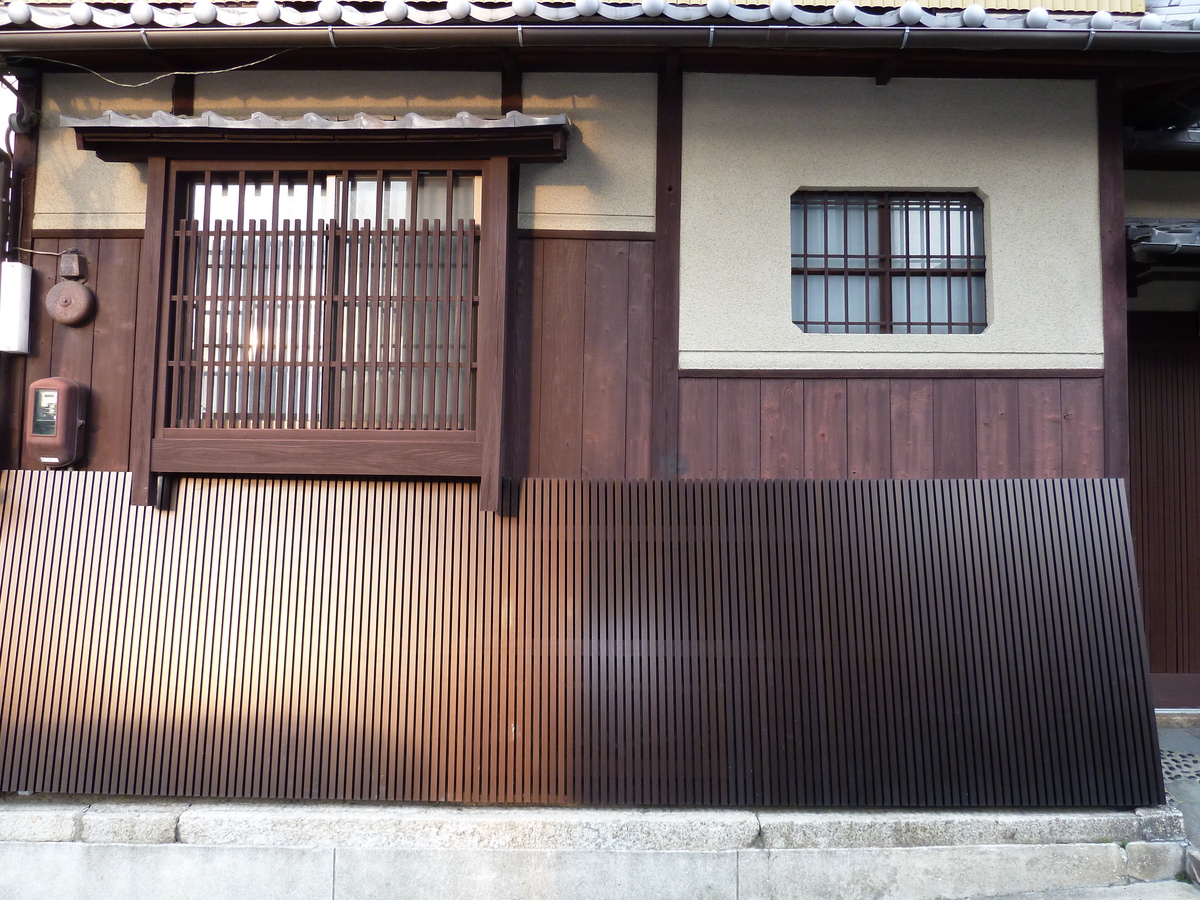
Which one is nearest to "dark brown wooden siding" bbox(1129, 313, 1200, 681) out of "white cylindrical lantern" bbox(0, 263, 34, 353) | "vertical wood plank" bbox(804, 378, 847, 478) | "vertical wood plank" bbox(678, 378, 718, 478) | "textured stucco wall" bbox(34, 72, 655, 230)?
"vertical wood plank" bbox(804, 378, 847, 478)

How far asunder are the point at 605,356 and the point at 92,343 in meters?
3.85

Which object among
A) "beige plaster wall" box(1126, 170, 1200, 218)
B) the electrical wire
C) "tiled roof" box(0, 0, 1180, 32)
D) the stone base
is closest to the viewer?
the stone base

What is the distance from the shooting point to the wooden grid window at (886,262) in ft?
17.8

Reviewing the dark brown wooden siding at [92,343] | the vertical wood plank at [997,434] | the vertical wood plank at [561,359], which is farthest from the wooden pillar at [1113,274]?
the dark brown wooden siding at [92,343]

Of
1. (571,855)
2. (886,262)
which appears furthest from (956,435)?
(571,855)

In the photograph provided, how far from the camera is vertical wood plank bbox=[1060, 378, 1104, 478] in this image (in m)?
5.18

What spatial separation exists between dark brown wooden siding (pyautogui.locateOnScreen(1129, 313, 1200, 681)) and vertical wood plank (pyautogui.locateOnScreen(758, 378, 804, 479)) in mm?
3923

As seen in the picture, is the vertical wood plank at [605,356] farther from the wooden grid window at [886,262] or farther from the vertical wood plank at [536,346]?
the wooden grid window at [886,262]

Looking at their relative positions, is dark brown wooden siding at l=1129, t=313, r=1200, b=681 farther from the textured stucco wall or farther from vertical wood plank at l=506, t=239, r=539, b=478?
vertical wood plank at l=506, t=239, r=539, b=478

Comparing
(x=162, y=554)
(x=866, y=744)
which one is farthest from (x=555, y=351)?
(x=866, y=744)

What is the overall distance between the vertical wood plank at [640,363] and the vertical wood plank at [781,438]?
84cm

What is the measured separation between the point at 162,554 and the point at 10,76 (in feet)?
12.8

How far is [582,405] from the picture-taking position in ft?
17.1

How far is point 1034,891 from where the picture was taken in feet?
14.3
